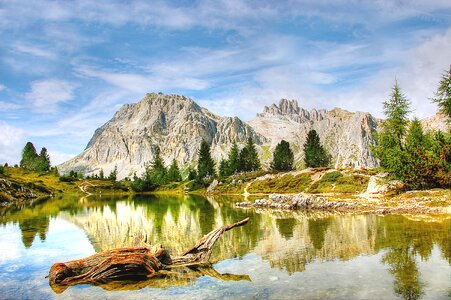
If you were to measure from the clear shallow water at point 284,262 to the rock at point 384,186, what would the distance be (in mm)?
28313

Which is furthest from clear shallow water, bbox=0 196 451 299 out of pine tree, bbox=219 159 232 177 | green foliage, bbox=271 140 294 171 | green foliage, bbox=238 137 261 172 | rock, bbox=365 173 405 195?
pine tree, bbox=219 159 232 177

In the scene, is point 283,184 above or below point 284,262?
above

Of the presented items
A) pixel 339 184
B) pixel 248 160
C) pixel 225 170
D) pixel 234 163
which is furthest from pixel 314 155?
pixel 339 184

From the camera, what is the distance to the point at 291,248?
1093 inches

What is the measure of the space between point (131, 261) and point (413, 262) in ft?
56.8

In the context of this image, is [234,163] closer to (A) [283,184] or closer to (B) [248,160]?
(B) [248,160]

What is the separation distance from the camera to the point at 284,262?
2295 centimetres

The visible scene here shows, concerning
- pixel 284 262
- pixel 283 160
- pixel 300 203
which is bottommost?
pixel 284 262

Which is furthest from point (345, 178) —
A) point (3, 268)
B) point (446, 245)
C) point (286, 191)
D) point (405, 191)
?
point (3, 268)

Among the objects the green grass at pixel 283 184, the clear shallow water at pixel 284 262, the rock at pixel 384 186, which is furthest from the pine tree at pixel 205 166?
the clear shallow water at pixel 284 262

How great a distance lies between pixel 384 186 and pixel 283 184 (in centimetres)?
4905

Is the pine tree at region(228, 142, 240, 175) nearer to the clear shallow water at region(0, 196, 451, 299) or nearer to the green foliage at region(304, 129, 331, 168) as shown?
the green foliage at region(304, 129, 331, 168)

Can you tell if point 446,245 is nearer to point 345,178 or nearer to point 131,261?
point 131,261

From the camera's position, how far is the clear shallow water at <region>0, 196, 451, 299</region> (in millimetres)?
17031
